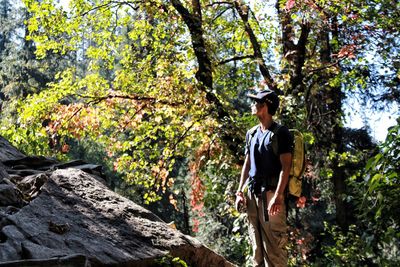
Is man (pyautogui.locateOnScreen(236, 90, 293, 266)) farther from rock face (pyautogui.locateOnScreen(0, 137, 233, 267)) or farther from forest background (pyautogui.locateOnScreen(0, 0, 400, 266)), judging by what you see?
forest background (pyautogui.locateOnScreen(0, 0, 400, 266))

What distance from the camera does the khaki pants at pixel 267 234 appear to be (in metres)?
4.10

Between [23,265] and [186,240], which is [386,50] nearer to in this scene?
[186,240]

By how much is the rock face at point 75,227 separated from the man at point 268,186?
81 centimetres

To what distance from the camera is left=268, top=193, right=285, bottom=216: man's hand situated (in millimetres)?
3988

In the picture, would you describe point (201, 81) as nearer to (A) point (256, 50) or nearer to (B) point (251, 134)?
(A) point (256, 50)

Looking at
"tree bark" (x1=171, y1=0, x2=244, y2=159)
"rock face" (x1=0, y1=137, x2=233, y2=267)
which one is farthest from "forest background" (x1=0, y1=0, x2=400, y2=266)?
"rock face" (x1=0, y1=137, x2=233, y2=267)

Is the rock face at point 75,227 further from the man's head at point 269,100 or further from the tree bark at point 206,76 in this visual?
the tree bark at point 206,76

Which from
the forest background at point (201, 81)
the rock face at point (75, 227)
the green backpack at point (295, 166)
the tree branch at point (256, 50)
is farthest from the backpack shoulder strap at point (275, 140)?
the tree branch at point (256, 50)

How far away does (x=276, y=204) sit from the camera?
13.1 feet

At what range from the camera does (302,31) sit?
9203mm

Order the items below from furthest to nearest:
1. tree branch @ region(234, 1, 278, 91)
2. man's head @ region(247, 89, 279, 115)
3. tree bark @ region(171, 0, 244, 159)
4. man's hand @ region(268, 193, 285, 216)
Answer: tree branch @ region(234, 1, 278, 91), tree bark @ region(171, 0, 244, 159), man's head @ region(247, 89, 279, 115), man's hand @ region(268, 193, 285, 216)

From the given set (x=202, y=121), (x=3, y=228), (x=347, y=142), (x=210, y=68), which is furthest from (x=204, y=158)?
(x=347, y=142)

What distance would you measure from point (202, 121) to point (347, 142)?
35.7 feet

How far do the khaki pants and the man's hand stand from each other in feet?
0.21
